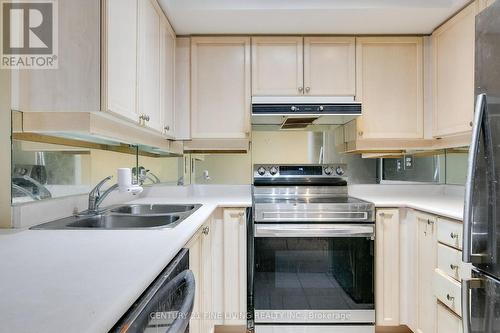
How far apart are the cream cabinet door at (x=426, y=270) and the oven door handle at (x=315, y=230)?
28 cm

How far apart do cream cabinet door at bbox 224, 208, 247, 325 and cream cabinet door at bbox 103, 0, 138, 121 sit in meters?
0.89

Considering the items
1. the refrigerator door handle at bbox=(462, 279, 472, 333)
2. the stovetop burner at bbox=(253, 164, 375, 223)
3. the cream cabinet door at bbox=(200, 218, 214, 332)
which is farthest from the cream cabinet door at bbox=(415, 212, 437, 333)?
the cream cabinet door at bbox=(200, 218, 214, 332)

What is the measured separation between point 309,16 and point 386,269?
1743 mm

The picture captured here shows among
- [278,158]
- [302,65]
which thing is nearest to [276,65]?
[302,65]

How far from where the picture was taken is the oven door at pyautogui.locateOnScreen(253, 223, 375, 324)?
6.53 ft

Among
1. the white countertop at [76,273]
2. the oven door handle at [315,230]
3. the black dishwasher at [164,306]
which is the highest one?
the white countertop at [76,273]

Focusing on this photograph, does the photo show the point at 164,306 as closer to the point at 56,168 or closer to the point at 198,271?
the point at 198,271

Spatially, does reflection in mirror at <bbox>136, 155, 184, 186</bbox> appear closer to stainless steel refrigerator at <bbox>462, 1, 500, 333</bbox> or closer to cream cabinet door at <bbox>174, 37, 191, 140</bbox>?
cream cabinet door at <bbox>174, 37, 191, 140</bbox>

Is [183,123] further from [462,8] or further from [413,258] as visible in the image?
[462,8]

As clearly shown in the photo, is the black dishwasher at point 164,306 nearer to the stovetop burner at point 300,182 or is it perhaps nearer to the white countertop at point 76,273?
the white countertop at point 76,273

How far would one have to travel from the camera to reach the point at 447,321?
1.60 meters

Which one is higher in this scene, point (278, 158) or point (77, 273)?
point (278, 158)

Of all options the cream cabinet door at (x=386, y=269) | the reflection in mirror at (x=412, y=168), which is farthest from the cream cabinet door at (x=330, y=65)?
the cream cabinet door at (x=386, y=269)

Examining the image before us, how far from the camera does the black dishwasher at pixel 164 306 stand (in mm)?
635
